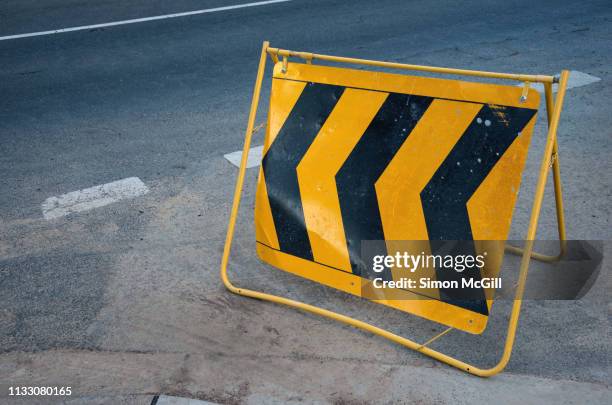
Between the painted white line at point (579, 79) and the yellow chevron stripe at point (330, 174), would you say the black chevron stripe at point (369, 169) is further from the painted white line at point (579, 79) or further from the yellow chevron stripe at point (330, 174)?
the painted white line at point (579, 79)

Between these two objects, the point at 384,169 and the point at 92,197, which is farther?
the point at 92,197

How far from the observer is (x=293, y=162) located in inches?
173

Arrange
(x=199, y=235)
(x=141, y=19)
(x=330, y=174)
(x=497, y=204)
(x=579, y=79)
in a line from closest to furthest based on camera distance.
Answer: (x=497, y=204) → (x=330, y=174) → (x=199, y=235) → (x=579, y=79) → (x=141, y=19)

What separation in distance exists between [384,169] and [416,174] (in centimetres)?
20

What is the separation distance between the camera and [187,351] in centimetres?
395

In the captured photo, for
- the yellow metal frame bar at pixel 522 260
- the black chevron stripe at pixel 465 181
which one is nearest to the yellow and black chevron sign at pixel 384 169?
the black chevron stripe at pixel 465 181

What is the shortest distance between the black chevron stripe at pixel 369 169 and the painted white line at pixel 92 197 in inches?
88.8

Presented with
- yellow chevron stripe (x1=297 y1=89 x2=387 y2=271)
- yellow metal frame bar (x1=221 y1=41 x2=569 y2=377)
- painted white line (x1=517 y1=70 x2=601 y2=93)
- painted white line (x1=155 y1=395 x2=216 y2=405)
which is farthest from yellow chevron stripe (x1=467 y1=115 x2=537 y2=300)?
painted white line (x1=517 y1=70 x2=601 y2=93)

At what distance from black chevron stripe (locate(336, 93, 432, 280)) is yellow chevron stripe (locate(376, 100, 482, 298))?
0.05 meters

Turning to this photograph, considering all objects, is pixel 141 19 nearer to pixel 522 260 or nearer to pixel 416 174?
pixel 416 174

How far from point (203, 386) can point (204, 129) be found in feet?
12.4

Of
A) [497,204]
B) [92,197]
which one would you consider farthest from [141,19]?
[497,204]

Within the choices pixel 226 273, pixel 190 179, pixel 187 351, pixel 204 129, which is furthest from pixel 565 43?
pixel 187 351

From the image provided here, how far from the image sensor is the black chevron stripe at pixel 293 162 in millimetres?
4270
